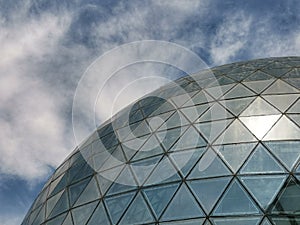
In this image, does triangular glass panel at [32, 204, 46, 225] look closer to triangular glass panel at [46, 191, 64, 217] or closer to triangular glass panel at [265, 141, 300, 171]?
triangular glass panel at [46, 191, 64, 217]

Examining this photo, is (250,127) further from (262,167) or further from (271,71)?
(271,71)

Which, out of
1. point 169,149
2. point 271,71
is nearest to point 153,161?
point 169,149

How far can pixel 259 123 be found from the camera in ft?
36.2

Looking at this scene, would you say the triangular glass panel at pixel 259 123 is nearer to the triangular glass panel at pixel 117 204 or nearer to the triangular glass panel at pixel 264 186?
the triangular glass panel at pixel 264 186

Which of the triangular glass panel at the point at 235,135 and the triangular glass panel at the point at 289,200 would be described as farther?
the triangular glass panel at the point at 235,135

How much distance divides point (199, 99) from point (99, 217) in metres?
5.30

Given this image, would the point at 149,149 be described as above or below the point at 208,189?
above

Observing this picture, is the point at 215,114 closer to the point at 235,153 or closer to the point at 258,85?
the point at 235,153

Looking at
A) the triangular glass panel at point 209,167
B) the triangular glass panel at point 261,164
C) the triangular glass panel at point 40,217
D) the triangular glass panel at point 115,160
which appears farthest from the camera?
the triangular glass panel at point 40,217

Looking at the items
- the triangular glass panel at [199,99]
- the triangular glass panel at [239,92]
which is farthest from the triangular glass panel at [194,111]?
the triangular glass panel at [239,92]

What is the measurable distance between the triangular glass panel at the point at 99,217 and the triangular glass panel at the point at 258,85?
20.7 ft

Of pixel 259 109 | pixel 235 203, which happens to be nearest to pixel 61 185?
pixel 235 203

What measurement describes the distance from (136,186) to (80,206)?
6.82ft

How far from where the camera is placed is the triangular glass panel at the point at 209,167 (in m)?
9.80
